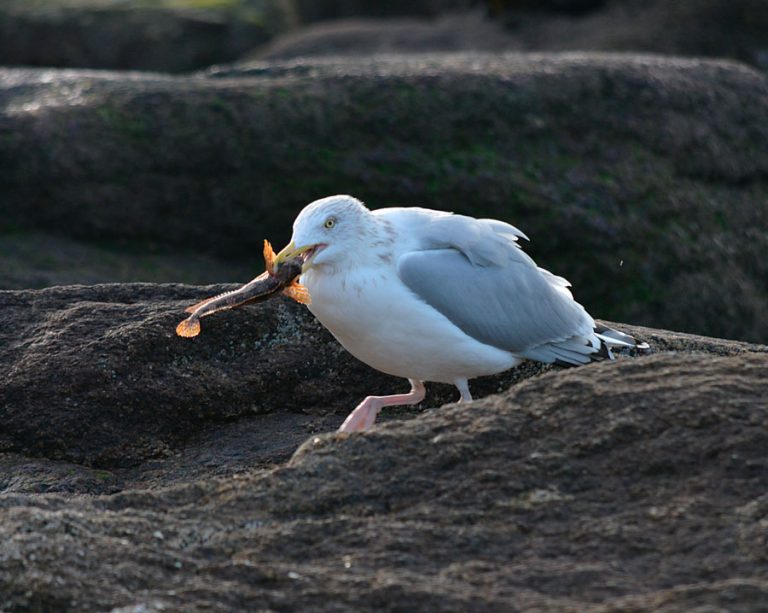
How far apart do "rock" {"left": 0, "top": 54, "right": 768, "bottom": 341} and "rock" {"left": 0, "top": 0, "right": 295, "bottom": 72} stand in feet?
24.6

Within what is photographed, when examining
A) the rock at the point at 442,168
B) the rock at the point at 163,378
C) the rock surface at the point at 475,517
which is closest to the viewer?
the rock surface at the point at 475,517

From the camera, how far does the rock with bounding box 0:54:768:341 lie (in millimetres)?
9250

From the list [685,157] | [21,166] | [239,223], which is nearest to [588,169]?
[685,157]

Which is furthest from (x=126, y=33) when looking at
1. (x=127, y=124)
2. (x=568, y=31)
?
(x=127, y=124)

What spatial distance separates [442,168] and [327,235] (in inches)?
154

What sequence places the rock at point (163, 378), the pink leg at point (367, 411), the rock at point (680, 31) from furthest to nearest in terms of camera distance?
the rock at point (680, 31), the rock at point (163, 378), the pink leg at point (367, 411)

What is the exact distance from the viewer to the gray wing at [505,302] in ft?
18.1

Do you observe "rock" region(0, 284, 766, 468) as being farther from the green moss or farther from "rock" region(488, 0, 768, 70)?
"rock" region(488, 0, 768, 70)

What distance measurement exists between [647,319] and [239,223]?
302 centimetres

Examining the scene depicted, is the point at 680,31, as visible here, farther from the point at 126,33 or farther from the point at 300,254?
the point at 300,254

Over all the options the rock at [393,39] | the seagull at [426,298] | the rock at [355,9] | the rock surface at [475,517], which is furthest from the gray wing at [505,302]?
the rock at [355,9]

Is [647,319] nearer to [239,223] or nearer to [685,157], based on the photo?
[685,157]

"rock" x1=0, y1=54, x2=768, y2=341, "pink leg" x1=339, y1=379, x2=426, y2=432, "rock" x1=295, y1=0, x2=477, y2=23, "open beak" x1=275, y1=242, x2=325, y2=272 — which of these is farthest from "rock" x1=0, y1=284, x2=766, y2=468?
"rock" x1=295, y1=0, x2=477, y2=23

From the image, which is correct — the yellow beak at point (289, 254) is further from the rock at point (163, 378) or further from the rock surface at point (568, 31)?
the rock surface at point (568, 31)
